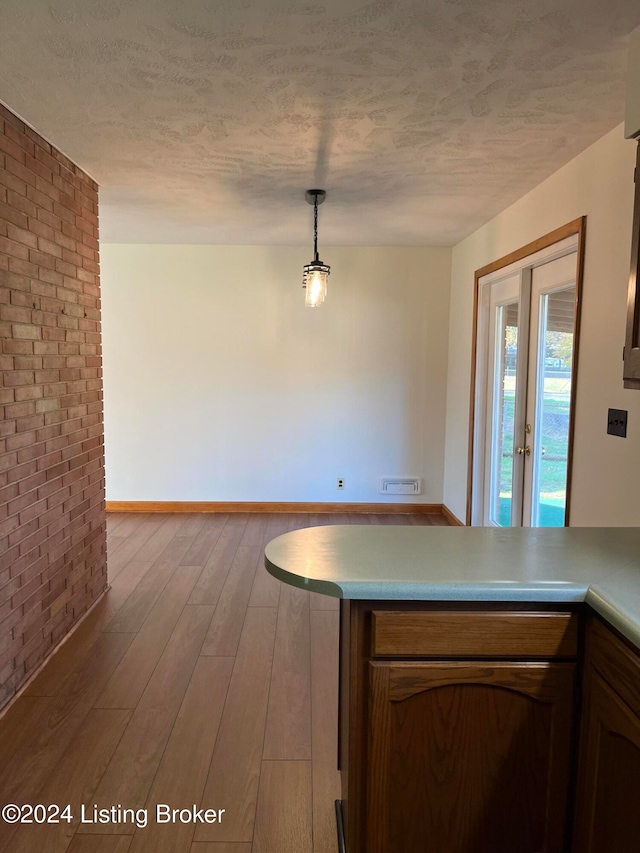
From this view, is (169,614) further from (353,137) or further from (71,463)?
(353,137)

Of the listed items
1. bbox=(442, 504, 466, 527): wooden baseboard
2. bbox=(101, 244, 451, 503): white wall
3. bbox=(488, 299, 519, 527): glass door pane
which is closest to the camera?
bbox=(488, 299, 519, 527): glass door pane

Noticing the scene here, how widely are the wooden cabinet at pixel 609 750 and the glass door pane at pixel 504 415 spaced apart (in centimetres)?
221

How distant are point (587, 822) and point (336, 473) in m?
3.78

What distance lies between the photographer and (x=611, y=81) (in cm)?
181

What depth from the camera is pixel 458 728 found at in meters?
1.30

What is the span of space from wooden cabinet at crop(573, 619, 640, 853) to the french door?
4.77ft

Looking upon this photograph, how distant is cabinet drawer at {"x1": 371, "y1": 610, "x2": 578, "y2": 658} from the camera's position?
1264 mm

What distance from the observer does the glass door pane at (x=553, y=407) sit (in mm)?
2781

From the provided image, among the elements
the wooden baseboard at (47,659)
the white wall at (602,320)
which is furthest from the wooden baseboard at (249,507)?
the white wall at (602,320)

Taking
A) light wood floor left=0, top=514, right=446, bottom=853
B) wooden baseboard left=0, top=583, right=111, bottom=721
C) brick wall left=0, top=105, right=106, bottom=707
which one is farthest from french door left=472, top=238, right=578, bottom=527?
wooden baseboard left=0, top=583, right=111, bottom=721

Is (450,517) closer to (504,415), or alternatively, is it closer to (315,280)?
(504,415)

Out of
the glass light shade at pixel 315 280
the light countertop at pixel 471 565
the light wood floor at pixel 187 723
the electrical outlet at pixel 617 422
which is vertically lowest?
the light wood floor at pixel 187 723

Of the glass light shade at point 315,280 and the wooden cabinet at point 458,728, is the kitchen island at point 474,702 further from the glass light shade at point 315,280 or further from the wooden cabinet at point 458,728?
the glass light shade at point 315,280

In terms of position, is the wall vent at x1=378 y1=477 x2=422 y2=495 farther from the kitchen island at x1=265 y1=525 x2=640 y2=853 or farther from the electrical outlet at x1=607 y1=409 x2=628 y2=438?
the kitchen island at x1=265 y1=525 x2=640 y2=853
